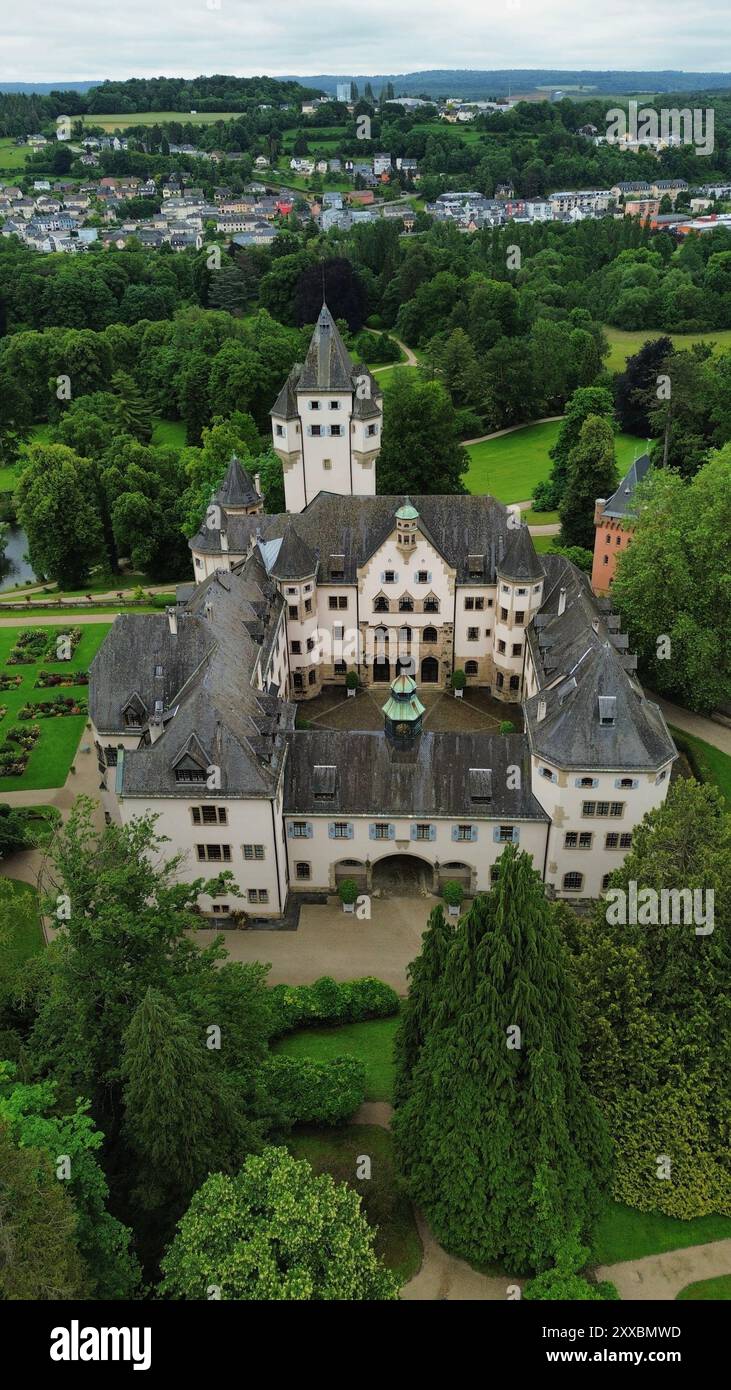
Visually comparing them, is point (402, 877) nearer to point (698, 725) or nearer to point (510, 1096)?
point (510, 1096)

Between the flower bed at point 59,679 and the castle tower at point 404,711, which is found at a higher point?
the castle tower at point 404,711

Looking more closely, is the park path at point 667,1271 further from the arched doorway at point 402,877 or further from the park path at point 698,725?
the park path at point 698,725

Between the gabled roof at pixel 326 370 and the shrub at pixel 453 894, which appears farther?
the gabled roof at pixel 326 370

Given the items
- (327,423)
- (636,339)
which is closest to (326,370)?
(327,423)

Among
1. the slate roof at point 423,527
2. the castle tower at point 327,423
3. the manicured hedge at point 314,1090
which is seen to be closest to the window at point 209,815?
the manicured hedge at point 314,1090

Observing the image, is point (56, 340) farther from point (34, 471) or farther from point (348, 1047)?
point (348, 1047)

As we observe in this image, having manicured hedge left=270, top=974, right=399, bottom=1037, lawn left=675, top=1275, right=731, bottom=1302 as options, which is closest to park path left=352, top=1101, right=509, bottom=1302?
lawn left=675, top=1275, right=731, bottom=1302
